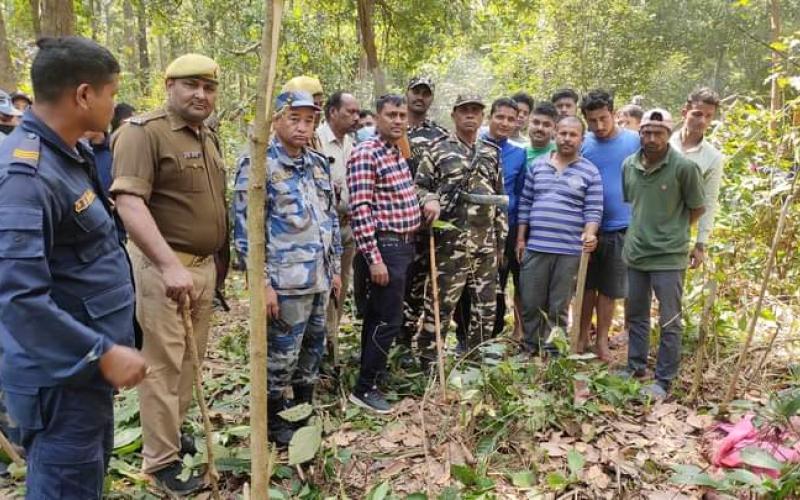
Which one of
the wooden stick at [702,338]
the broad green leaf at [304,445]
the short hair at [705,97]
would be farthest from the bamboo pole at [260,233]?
the short hair at [705,97]

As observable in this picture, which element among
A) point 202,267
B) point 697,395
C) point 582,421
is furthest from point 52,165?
point 697,395

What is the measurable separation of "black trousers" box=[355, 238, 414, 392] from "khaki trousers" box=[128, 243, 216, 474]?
119 cm

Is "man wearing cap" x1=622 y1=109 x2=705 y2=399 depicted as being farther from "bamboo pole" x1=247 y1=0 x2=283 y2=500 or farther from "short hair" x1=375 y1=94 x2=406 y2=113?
"bamboo pole" x1=247 y1=0 x2=283 y2=500

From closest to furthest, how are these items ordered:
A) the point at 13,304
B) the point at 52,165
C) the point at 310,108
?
1. the point at 13,304
2. the point at 52,165
3. the point at 310,108

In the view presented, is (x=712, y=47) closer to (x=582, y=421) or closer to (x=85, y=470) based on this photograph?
(x=582, y=421)

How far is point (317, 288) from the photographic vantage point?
3025mm

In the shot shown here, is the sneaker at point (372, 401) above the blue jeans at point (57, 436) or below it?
below

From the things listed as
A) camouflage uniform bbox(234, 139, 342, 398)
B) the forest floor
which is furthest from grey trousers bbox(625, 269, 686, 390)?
camouflage uniform bbox(234, 139, 342, 398)

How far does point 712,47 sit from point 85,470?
25.4m

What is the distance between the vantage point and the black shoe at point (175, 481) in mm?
2600

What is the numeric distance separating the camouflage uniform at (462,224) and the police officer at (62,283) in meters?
2.25

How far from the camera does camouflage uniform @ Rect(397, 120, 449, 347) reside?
12.9 ft

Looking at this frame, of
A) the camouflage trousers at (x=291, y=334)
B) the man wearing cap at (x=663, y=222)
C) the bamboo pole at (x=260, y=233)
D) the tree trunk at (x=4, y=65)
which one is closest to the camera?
the bamboo pole at (x=260, y=233)

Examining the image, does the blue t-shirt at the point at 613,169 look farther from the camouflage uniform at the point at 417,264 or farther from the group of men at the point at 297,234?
the camouflage uniform at the point at 417,264
